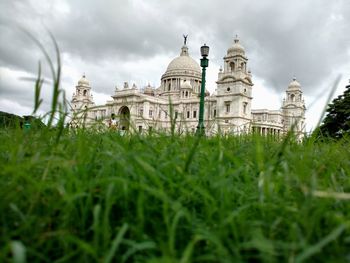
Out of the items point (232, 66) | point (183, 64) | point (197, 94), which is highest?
point (183, 64)

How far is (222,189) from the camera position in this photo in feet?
4.44

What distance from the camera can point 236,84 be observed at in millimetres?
54344

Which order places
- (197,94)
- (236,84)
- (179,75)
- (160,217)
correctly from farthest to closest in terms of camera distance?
1. (179,75)
2. (236,84)
3. (197,94)
4. (160,217)

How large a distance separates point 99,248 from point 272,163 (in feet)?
3.37

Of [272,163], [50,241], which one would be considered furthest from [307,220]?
[50,241]

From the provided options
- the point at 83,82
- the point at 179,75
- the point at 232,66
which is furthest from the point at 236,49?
the point at 83,82

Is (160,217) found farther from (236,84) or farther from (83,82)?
(83,82)

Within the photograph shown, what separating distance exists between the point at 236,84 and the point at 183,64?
71.1 feet

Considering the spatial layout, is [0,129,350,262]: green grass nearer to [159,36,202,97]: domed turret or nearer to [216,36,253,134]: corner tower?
[216,36,253,134]: corner tower

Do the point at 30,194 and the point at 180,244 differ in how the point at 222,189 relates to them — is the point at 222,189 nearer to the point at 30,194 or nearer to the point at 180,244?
the point at 180,244

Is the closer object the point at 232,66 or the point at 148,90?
the point at 232,66

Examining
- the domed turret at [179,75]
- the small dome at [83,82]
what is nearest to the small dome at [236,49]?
the domed turret at [179,75]

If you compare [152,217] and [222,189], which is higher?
[222,189]

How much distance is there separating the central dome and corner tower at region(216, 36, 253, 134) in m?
17.1
